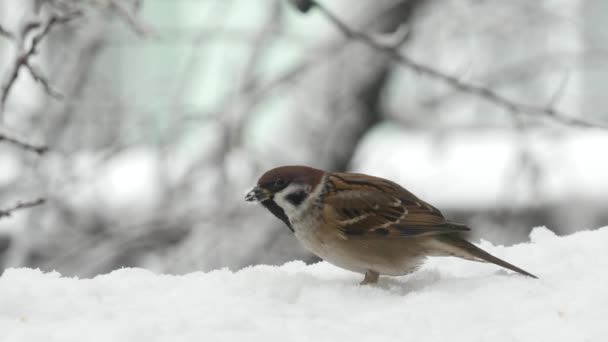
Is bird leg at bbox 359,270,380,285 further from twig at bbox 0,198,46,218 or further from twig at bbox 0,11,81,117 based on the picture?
twig at bbox 0,11,81,117

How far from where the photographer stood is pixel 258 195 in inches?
132

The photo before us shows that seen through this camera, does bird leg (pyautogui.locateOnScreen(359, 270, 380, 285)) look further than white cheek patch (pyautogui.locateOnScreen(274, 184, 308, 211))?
No

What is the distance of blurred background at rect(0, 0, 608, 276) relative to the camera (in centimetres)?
608

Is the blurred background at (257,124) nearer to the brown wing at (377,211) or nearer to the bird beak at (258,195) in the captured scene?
the brown wing at (377,211)

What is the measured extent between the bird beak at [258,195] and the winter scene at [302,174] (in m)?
0.01

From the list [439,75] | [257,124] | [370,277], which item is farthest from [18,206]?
[257,124]

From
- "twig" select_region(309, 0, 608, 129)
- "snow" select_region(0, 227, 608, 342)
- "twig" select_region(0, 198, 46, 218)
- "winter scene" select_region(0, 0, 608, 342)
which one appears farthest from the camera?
"twig" select_region(309, 0, 608, 129)

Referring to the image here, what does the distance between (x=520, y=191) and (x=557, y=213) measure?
1.04 metres

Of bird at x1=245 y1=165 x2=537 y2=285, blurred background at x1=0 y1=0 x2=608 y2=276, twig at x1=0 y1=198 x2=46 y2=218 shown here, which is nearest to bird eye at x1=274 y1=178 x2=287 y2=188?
bird at x1=245 y1=165 x2=537 y2=285

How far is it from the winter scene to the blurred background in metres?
0.02

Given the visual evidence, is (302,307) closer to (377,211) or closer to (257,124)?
(377,211)

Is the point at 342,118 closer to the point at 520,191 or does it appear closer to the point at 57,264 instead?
the point at 520,191

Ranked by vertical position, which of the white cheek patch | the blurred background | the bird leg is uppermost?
the white cheek patch

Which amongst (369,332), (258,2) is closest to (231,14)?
(258,2)
